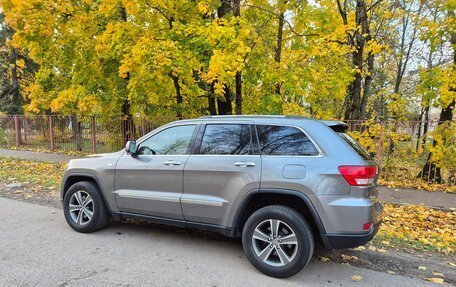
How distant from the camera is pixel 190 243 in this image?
15.8 ft

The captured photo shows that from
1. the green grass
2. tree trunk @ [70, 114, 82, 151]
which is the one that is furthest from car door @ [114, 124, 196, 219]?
tree trunk @ [70, 114, 82, 151]

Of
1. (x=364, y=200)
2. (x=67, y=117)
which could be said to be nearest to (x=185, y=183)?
(x=364, y=200)

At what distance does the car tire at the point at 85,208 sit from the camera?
199 inches

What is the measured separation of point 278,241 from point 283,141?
3.66 ft

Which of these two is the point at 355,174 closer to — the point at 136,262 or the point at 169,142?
the point at 169,142

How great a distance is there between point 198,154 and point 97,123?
1089 cm

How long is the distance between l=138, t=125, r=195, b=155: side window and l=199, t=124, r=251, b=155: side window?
0.27 m

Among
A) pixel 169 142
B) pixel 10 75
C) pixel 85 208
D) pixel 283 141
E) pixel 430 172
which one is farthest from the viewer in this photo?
pixel 10 75

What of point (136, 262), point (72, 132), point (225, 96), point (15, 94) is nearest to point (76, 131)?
point (72, 132)

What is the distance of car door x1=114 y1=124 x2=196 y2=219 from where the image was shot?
4465mm

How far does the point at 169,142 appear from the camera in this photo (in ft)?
15.5

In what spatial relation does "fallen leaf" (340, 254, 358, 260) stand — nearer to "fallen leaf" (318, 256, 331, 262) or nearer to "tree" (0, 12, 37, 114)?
"fallen leaf" (318, 256, 331, 262)

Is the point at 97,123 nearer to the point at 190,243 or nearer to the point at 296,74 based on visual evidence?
the point at 296,74

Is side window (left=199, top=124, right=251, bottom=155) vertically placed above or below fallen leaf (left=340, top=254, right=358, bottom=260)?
above
